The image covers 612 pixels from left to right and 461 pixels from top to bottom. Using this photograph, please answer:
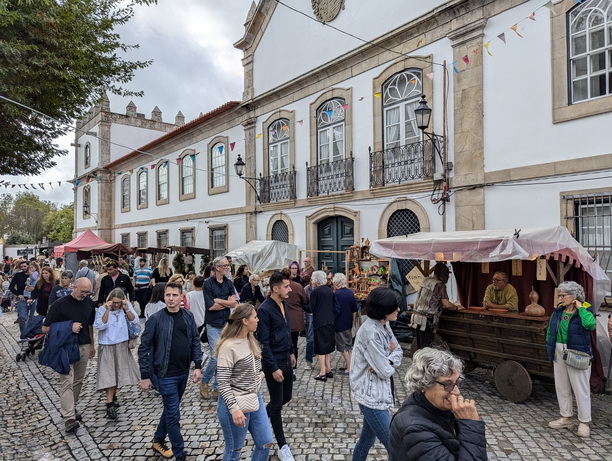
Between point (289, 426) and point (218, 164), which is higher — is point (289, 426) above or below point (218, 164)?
below

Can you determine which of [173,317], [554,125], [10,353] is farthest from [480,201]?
[10,353]

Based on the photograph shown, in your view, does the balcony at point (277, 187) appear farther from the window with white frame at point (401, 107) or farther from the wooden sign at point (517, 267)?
the wooden sign at point (517, 267)

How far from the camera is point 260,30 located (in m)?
14.9

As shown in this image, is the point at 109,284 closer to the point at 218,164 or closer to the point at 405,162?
the point at 405,162

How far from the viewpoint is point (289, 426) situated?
490 centimetres

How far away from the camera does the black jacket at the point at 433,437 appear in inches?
76.3

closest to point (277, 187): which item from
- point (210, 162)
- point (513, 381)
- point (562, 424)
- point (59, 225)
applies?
point (210, 162)

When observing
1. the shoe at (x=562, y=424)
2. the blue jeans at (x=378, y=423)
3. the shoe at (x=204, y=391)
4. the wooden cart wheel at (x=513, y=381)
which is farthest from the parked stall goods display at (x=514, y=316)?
the shoe at (x=204, y=391)

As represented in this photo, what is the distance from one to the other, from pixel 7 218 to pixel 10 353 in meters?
58.8

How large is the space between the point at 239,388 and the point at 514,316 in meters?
4.02

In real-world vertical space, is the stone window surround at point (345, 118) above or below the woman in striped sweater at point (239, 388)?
above

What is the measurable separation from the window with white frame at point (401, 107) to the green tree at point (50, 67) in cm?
586

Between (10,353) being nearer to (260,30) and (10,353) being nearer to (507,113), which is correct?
(507,113)

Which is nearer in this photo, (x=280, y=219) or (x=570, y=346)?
(x=570, y=346)
